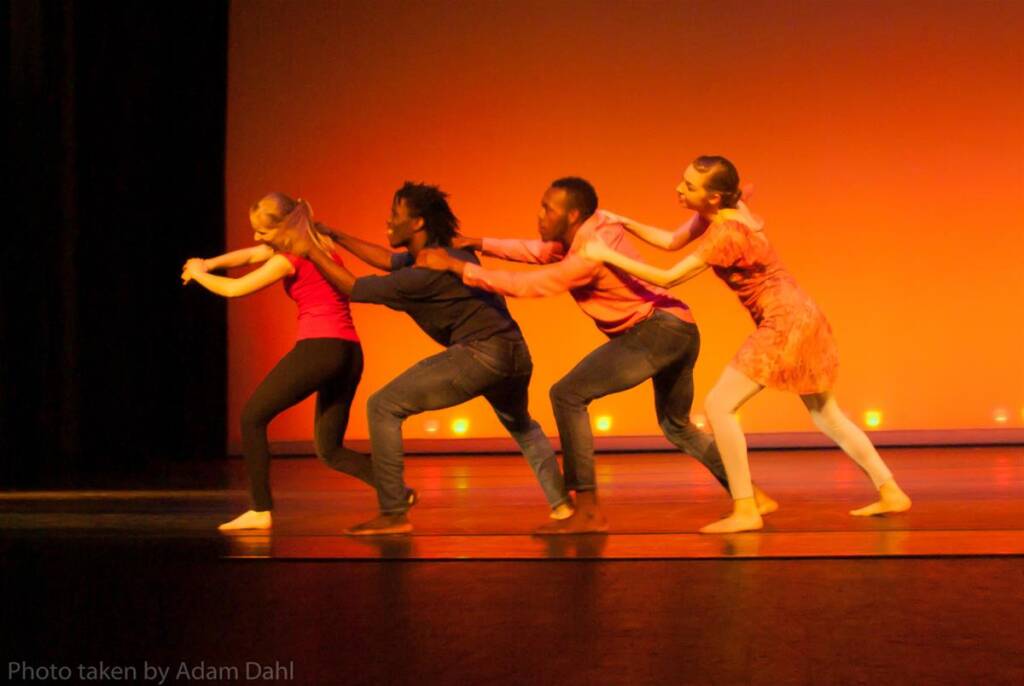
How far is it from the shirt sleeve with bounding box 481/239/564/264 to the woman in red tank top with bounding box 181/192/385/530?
56cm

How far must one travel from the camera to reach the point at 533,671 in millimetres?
2727

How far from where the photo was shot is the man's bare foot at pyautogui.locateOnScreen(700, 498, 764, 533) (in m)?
4.47

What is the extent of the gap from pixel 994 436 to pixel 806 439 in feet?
3.40

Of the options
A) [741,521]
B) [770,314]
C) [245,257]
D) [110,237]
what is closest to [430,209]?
[245,257]

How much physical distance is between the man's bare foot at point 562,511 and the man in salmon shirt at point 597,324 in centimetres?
12

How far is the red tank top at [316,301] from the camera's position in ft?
15.7

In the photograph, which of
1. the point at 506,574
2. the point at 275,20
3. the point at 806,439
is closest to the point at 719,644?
the point at 506,574

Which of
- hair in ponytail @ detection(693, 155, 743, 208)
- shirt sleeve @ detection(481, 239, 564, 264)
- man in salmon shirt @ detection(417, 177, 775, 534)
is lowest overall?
man in salmon shirt @ detection(417, 177, 775, 534)

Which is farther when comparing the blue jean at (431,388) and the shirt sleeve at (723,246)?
the blue jean at (431,388)

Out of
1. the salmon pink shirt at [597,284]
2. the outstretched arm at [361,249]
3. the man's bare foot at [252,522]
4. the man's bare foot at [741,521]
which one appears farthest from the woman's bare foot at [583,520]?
the outstretched arm at [361,249]

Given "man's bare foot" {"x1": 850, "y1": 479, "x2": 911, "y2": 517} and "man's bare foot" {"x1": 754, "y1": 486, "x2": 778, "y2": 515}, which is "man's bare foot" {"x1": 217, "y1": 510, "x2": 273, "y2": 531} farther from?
"man's bare foot" {"x1": 850, "y1": 479, "x2": 911, "y2": 517}

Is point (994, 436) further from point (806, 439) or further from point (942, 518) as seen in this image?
point (942, 518)

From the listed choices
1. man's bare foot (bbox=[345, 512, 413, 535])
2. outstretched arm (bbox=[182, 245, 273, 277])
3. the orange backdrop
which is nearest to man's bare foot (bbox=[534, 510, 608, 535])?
man's bare foot (bbox=[345, 512, 413, 535])

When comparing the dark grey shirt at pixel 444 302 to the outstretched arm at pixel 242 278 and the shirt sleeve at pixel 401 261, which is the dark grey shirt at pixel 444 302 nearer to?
the shirt sleeve at pixel 401 261
